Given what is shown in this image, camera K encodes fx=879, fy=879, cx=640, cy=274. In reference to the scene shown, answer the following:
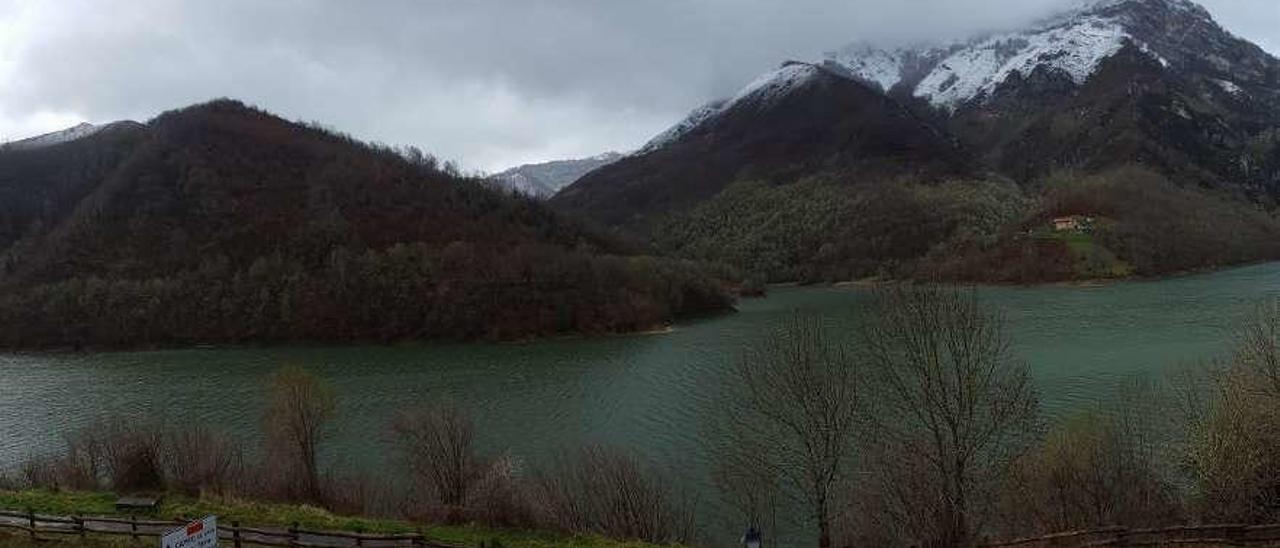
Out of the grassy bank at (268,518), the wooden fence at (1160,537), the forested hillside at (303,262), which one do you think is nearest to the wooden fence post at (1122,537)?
the wooden fence at (1160,537)

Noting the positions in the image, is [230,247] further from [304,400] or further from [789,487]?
[789,487]

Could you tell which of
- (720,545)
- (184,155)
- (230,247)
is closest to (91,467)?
(720,545)

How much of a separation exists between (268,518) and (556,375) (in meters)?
47.7

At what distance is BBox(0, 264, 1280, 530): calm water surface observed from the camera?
5034 cm

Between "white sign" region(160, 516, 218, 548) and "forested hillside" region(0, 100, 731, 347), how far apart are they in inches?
3875

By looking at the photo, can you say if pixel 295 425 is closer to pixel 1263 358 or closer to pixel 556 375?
pixel 1263 358

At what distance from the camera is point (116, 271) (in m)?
139

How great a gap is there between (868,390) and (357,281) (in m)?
102

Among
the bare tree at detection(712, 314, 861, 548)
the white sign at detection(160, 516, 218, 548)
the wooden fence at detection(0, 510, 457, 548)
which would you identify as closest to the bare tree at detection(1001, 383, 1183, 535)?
the bare tree at detection(712, 314, 861, 548)

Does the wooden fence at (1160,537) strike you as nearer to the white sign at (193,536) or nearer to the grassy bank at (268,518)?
the grassy bank at (268,518)

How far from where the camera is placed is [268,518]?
2889 centimetres

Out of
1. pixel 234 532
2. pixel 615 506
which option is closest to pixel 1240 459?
pixel 615 506

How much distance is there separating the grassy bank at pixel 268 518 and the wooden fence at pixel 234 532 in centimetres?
45

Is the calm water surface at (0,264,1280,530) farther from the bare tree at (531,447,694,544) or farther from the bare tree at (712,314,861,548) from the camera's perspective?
the bare tree at (531,447,694,544)
